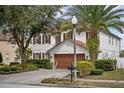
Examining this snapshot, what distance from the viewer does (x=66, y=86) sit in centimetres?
2256

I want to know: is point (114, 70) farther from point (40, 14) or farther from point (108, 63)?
point (40, 14)

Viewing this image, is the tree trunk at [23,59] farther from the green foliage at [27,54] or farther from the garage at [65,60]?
the garage at [65,60]

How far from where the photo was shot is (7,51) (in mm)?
23234

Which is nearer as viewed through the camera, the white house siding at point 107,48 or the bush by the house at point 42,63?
the white house siding at point 107,48

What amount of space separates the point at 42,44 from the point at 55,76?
1.13 metres

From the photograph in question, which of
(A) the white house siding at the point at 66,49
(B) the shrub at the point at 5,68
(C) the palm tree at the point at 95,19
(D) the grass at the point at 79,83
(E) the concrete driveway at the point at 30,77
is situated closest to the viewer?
(D) the grass at the point at 79,83

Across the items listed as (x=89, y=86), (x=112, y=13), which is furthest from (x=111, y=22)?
(x=89, y=86)

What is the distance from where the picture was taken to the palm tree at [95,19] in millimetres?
22562

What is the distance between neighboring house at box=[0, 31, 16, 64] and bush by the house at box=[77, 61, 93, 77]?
7.25 ft

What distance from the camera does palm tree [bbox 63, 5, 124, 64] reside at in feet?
74.0

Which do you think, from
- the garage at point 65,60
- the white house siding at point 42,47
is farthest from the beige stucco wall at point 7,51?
the garage at point 65,60

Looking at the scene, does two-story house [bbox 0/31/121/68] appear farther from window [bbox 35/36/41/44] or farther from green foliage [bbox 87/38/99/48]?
green foliage [bbox 87/38/99/48]

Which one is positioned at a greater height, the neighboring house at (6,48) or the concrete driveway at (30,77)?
the neighboring house at (6,48)

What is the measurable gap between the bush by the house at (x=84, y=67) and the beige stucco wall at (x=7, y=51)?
7.24ft
